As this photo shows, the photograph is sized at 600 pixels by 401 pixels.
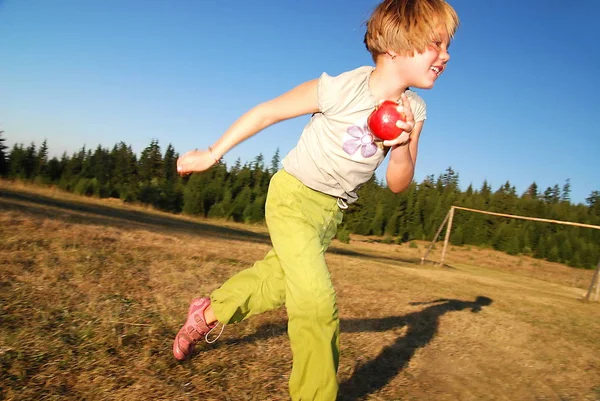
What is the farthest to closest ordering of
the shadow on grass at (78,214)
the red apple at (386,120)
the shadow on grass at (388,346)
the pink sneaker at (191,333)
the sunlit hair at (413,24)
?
the shadow on grass at (78,214)
the shadow on grass at (388,346)
the pink sneaker at (191,333)
the sunlit hair at (413,24)
the red apple at (386,120)

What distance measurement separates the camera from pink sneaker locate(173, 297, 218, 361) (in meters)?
2.42

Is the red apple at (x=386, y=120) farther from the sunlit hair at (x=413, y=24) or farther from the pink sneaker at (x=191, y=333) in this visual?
the pink sneaker at (x=191, y=333)

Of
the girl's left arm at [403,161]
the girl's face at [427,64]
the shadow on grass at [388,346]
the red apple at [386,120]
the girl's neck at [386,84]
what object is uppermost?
the girl's face at [427,64]

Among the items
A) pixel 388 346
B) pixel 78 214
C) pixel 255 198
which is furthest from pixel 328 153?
pixel 255 198

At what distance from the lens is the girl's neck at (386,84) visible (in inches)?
82.6

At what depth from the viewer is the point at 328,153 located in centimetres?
211

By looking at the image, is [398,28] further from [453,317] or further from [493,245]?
[493,245]

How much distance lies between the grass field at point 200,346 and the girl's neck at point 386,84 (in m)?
1.55

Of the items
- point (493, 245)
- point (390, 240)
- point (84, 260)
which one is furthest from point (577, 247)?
point (84, 260)

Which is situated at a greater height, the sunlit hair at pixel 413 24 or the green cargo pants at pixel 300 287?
the sunlit hair at pixel 413 24

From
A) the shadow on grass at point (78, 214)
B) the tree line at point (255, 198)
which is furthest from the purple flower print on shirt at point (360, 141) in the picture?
the tree line at point (255, 198)

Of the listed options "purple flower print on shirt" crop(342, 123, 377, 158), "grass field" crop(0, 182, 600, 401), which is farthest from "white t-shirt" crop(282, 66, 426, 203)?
"grass field" crop(0, 182, 600, 401)

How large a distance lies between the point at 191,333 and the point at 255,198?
113ft

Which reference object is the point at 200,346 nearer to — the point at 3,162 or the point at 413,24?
the point at 413,24
